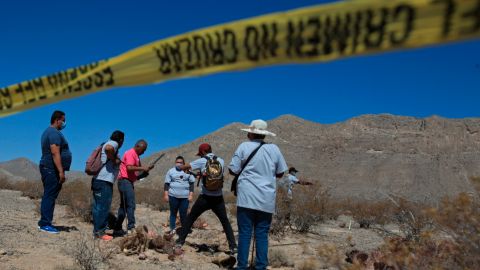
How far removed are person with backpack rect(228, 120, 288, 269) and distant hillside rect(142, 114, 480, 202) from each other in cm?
4672

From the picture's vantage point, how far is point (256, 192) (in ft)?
14.5

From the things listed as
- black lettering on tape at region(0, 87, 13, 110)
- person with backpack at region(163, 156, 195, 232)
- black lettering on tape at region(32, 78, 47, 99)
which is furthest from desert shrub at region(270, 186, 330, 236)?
black lettering on tape at region(32, 78, 47, 99)

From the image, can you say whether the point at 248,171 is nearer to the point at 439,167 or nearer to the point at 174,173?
the point at 174,173

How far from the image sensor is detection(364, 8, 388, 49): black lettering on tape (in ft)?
3.85

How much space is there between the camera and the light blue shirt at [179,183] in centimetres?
742

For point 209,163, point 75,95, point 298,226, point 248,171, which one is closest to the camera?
point 75,95

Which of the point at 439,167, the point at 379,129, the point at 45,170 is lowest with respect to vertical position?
the point at 45,170

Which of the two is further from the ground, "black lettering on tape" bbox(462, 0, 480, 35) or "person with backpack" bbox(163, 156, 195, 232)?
"black lettering on tape" bbox(462, 0, 480, 35)

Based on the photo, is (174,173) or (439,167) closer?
(174,173)

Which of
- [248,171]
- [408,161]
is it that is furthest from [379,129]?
[248,171]

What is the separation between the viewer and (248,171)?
4.56 m

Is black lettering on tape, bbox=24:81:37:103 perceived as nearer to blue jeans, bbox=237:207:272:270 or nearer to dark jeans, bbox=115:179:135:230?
blue jeans, bbox=237:207:272:270

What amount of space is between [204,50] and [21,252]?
4.51 meters

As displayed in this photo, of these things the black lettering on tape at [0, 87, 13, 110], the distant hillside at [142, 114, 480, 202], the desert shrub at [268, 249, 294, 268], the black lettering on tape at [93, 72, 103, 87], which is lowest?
the desert shrub at [268, 249, 294, 268]
